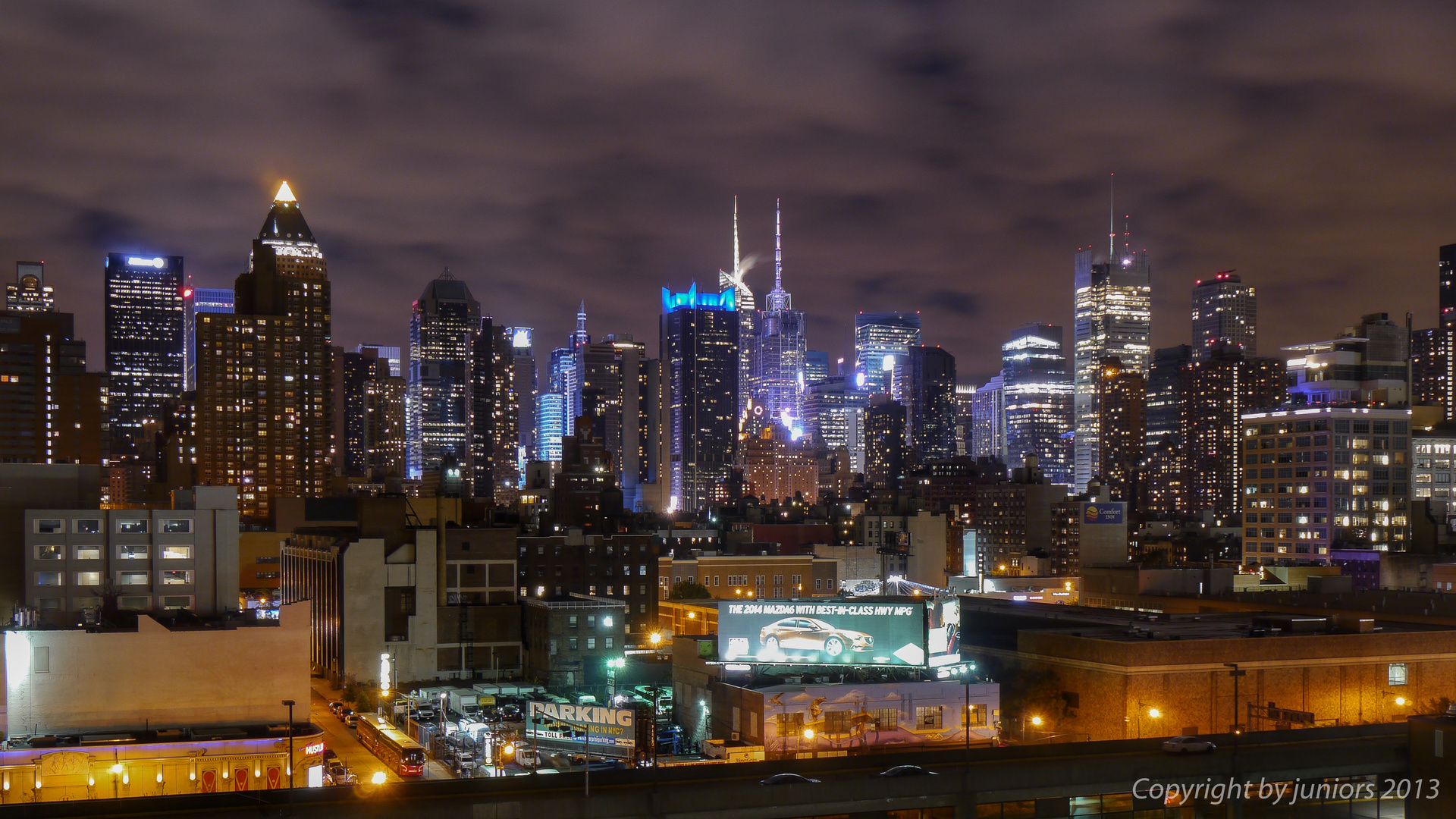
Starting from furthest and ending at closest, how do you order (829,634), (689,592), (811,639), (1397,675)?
(689,592) < (1397,675) < (811,639) < (829,634)

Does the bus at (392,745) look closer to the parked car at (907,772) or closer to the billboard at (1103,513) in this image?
the parked car at (907,772)

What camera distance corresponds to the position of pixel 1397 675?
59.3m

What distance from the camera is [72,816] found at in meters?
27.7

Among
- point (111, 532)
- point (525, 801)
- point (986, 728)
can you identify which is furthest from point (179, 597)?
point (525, 801)

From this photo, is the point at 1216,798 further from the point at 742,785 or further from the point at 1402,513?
the point at 1402,513

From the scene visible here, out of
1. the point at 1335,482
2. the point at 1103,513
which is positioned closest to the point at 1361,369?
the point at 1335,482

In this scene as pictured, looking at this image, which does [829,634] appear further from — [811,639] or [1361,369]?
[1361,369]

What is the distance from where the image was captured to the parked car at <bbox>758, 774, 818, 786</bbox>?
3119 centimetres

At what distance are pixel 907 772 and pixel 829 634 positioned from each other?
2502 cm

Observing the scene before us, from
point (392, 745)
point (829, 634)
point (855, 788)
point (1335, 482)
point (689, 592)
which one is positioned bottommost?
point (392, 745)

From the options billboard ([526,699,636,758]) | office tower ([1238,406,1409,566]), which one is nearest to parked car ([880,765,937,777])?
billboard ([526,699,636,758])

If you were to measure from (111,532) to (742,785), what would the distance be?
2848 inches

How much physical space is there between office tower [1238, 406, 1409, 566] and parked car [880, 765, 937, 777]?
380 feet
